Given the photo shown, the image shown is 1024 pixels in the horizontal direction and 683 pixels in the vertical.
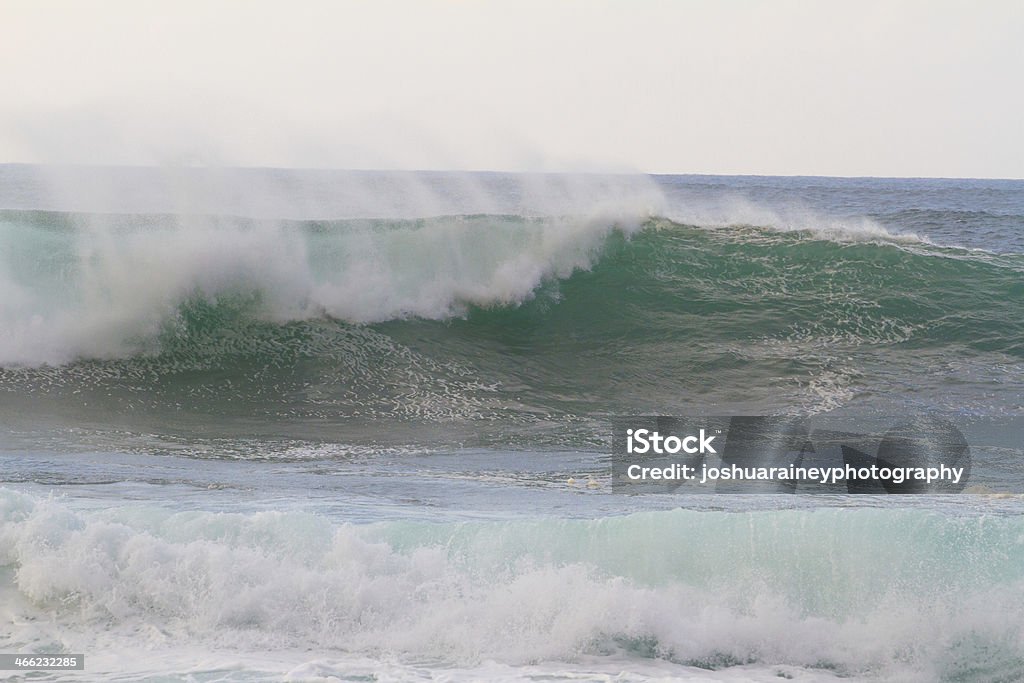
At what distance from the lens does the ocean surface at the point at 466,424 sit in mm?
4914

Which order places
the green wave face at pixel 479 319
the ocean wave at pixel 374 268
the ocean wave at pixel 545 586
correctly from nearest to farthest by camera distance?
1. the ocean wave at pixel 545 586
2. the green wave face at pixel 479 319
3. the ocean wave at pixel 374 268

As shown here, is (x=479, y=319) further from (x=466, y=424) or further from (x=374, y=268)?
(x=466, y=424)

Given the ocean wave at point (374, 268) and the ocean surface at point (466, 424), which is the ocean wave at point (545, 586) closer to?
the ocean surface at point (466, 424)

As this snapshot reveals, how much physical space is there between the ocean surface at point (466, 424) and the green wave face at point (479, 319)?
0.05m

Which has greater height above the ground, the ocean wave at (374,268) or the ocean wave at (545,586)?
the ocean wave at (374,268)

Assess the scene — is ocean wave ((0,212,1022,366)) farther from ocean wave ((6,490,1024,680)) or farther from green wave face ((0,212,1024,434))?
ocean wave ((6,490,1024,680))

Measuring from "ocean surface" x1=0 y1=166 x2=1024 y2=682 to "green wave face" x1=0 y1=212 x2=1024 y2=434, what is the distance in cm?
5

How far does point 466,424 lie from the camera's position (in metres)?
9.55

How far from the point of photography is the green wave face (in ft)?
34.3

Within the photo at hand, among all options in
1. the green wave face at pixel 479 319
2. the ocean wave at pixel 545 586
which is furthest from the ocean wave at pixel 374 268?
the ocean wave at pixel 545 586

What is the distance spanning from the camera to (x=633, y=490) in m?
6.99

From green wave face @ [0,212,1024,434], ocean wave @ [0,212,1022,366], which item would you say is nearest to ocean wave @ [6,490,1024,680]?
green wave face @ [0,212,1024,434]

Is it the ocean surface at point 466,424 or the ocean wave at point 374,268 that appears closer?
the ocean surface at point 466,424

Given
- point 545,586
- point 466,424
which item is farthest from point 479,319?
point 545,586
